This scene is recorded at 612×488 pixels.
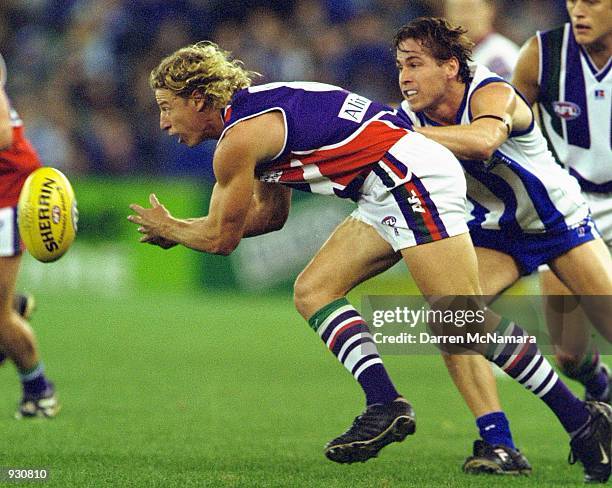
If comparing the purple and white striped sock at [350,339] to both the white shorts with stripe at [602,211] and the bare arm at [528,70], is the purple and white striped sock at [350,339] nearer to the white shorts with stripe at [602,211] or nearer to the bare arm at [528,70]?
the bare arm at [528,70]

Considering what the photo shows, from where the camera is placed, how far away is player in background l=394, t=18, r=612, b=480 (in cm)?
508

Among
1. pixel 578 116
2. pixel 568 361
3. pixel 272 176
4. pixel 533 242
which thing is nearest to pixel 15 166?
pixel 272 176

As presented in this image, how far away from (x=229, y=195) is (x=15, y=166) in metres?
2.43

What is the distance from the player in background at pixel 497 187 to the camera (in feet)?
16.7

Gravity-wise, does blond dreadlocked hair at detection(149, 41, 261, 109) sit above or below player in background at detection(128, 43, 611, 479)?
above

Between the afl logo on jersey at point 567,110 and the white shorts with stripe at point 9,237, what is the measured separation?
2.94 meters

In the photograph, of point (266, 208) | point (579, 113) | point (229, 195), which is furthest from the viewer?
point (579, 113)

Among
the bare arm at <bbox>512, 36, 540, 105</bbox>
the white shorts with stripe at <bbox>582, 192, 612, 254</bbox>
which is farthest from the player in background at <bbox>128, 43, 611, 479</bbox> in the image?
the white shorts with stripe at <bbox>582, 192, 612, 254</bbox>

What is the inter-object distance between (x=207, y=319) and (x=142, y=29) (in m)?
5.34

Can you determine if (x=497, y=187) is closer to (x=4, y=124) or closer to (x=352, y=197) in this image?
(x=352, y=197)

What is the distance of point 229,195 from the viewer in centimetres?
475

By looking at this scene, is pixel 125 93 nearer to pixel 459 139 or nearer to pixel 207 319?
pixel 207 319

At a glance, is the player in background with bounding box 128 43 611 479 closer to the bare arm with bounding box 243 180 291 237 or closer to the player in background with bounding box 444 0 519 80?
the bare arm with bounding box 243 180 291 237

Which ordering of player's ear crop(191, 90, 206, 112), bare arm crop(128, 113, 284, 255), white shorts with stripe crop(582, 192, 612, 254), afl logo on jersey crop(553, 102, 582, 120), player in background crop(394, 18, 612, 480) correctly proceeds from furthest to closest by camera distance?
white shorts with stripe crop(582, 192, 612, 254)
afl logo on jersey crop(553, 102, 582, 120)
player in background crop(394, 18, 612, 480)
player's ear crop(191, 90, 206, 112)
bare arm crop(128, 113, 284, 255)
